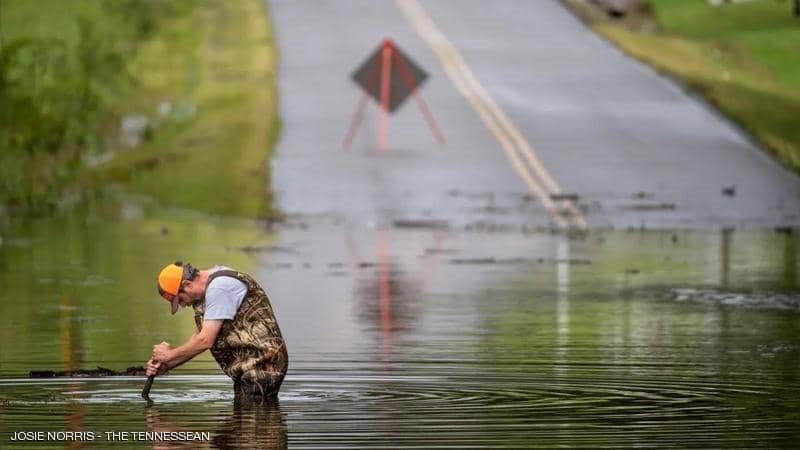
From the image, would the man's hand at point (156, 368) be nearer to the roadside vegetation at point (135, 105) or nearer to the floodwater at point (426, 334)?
the floodwater at point (426, 334)

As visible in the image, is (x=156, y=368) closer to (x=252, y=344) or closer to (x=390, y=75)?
(x=252, y=344)

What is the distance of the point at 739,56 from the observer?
182 feet

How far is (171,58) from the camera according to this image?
5144cm

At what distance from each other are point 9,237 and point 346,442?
19.5m

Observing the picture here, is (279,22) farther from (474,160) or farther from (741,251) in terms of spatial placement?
(741,251)

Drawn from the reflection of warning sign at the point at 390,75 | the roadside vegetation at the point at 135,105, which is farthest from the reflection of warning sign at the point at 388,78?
the roadside vegetation at the point at 135,105

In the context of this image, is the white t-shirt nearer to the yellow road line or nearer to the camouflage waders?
the camouflage waders

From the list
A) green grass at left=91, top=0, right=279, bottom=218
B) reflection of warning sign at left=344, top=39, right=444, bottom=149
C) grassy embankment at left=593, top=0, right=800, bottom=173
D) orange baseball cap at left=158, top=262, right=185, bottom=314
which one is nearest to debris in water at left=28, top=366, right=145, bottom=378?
orange baseball cap at left=158, top=262, right=185, bottom=314

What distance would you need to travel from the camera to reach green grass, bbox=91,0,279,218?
35812 mm

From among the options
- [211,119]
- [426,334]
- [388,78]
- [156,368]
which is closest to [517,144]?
[388,78]

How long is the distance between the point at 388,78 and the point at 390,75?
0.11 m

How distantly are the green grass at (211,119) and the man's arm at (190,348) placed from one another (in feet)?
62.9

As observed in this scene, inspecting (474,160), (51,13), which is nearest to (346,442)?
(474,160)

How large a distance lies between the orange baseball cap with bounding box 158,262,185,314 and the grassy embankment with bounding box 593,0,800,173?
945 inches
